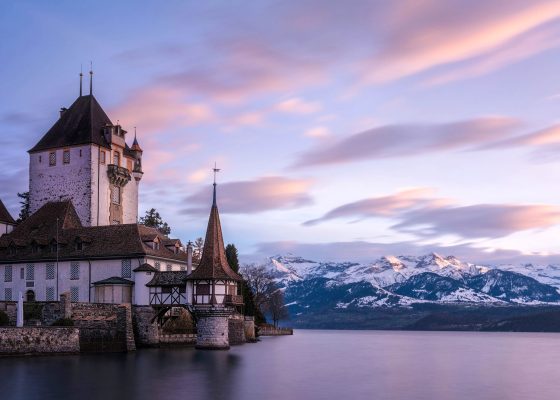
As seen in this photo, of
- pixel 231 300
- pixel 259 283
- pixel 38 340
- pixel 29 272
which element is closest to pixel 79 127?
pixel 29 272

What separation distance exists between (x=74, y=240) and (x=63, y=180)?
13.6 metres

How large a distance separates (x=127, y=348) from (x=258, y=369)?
14.5 m

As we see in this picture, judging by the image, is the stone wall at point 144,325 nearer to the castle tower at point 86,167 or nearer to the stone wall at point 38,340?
the stone wall at point 38,340

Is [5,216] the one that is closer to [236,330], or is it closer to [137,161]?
[137,161]

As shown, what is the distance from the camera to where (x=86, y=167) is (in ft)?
277

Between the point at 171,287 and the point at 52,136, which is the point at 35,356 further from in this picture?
the point at 52,136

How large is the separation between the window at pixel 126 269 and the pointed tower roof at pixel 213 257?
6.68m

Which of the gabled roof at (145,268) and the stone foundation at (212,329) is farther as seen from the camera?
the gabled roof at (145,268)

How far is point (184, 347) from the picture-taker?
71812mm

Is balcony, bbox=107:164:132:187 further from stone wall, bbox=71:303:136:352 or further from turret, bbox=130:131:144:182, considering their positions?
stone wall, bbox=71:303:136:352

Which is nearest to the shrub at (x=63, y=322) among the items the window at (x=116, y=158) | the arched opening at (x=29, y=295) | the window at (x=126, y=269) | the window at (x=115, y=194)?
the window at (x=126, y=269)

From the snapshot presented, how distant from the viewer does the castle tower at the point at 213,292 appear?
65.5 m

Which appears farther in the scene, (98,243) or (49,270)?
(49,270)

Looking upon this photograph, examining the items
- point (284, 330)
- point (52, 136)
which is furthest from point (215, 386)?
point (284, 330)
